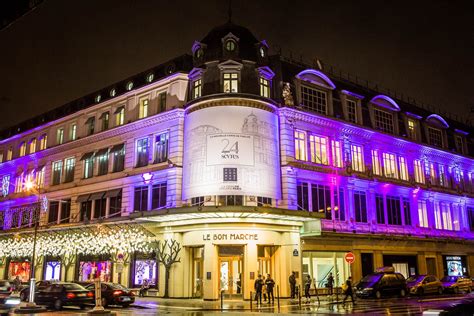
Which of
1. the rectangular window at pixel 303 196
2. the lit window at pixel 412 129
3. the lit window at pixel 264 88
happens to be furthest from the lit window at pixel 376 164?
the lit window at pixel 264 88

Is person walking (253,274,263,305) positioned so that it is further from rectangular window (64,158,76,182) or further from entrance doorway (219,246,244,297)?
rectangular window (64,158,76,182)

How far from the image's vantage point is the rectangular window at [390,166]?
42.8 m

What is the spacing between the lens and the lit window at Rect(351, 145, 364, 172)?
40.2 metres

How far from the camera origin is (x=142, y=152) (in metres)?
38.5

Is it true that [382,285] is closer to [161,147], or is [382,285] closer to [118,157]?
[161,147]

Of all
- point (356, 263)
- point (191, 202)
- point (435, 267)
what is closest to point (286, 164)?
point (191, 202)

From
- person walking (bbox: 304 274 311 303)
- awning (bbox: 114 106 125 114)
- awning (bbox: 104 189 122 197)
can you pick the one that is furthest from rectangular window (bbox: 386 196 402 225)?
awning (bbox: 114 106 125 114)

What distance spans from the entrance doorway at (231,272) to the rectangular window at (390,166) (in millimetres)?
17136

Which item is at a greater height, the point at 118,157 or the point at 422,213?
the point at 118,157

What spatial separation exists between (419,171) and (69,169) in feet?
110

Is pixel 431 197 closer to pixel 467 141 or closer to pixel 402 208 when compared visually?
pixel 402 208

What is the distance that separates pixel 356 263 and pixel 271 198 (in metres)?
10.5

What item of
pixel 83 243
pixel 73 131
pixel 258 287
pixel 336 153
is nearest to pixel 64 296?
pixel 258 287

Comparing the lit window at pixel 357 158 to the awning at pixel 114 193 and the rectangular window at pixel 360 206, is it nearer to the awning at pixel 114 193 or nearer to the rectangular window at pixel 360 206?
the rectangular window at pixel 360 206
